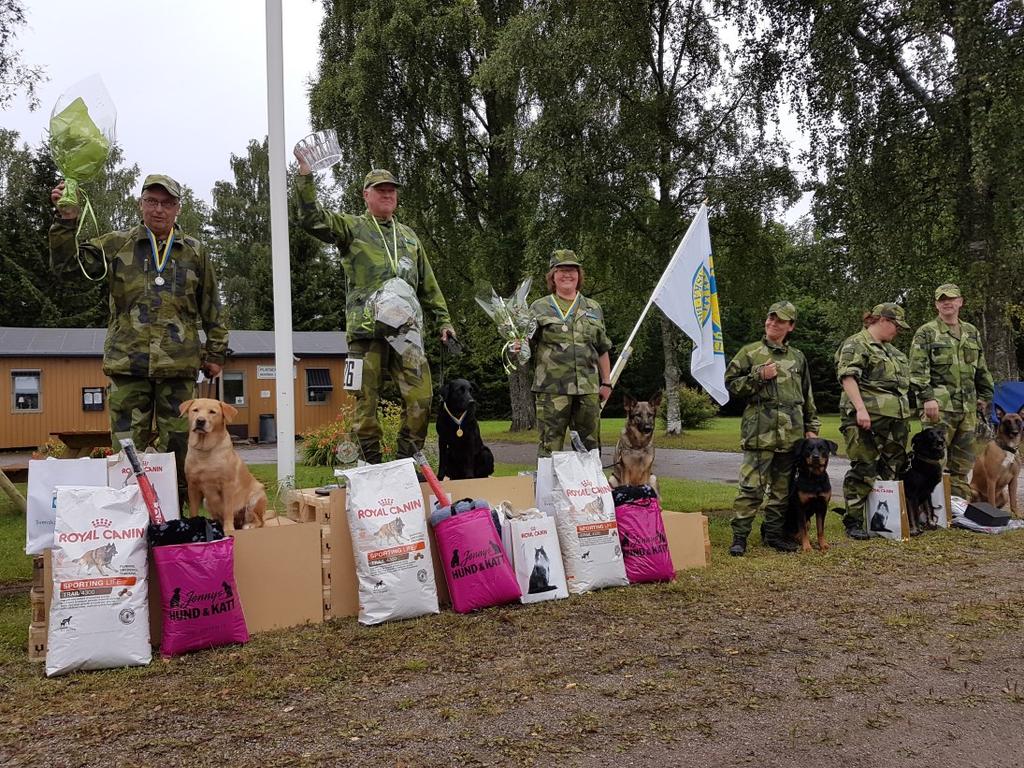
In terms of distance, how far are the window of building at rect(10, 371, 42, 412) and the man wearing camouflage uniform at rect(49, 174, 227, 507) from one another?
18.9 metres

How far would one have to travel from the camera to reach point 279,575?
3.90 metres

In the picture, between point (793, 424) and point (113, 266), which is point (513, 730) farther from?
point (793, 424)

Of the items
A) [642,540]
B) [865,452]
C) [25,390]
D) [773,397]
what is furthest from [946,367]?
[25,390]

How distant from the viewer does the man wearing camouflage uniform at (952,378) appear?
7059 millimetres

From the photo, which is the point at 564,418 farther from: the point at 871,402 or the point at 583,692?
the point at 871,402

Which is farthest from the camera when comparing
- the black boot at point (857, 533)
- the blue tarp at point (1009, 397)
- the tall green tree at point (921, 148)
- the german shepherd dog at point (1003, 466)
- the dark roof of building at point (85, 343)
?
the dark roof of building at point (85, 343)

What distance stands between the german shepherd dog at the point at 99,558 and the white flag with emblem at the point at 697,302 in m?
4.28

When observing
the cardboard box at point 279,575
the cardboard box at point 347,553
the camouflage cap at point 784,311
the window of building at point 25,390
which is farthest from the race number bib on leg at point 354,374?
the window of building at point 25,390

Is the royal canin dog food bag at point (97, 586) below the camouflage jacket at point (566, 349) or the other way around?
below

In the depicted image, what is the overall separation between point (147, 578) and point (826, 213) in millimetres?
13966

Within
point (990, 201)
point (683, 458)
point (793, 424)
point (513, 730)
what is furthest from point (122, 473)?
point (990, 201)

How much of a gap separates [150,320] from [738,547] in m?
4.40

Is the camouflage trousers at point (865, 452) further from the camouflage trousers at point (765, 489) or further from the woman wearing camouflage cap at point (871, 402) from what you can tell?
the camouflage trousers at point (765, 489)

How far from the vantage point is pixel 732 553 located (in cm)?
578
